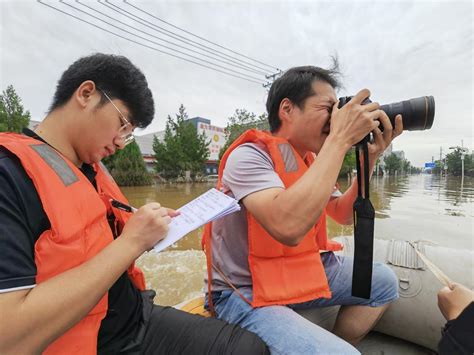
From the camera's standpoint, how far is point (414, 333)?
1.65 meters

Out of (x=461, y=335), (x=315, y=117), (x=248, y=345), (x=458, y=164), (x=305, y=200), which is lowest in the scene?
(x=248, y=345)

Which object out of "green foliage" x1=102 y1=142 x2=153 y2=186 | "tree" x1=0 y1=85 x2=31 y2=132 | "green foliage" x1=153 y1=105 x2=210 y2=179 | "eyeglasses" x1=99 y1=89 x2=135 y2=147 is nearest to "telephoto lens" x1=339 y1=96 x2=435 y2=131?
"eyeglasses" x1=99 y1=89 x2=135 y2=147

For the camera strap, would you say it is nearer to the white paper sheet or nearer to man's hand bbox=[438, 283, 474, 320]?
man's hand bbox=[438, 283, 474, 320]

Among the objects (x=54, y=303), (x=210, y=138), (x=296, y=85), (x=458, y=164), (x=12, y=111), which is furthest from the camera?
(x=458, y=164)

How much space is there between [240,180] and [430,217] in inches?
304

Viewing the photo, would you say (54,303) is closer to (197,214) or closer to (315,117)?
(197,214)

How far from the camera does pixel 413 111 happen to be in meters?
1.27

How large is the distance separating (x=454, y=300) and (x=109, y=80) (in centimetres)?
140

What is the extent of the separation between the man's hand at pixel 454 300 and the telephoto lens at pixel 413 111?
2.33ft

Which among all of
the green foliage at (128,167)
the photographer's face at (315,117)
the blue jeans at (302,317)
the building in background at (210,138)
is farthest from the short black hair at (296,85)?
the building in background at (210,138)

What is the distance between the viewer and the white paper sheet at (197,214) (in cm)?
92

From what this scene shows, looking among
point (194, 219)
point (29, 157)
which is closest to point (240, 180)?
point (194, 219)

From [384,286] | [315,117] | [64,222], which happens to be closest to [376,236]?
[384,286]

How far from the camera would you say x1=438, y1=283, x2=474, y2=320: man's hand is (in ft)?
2.85
